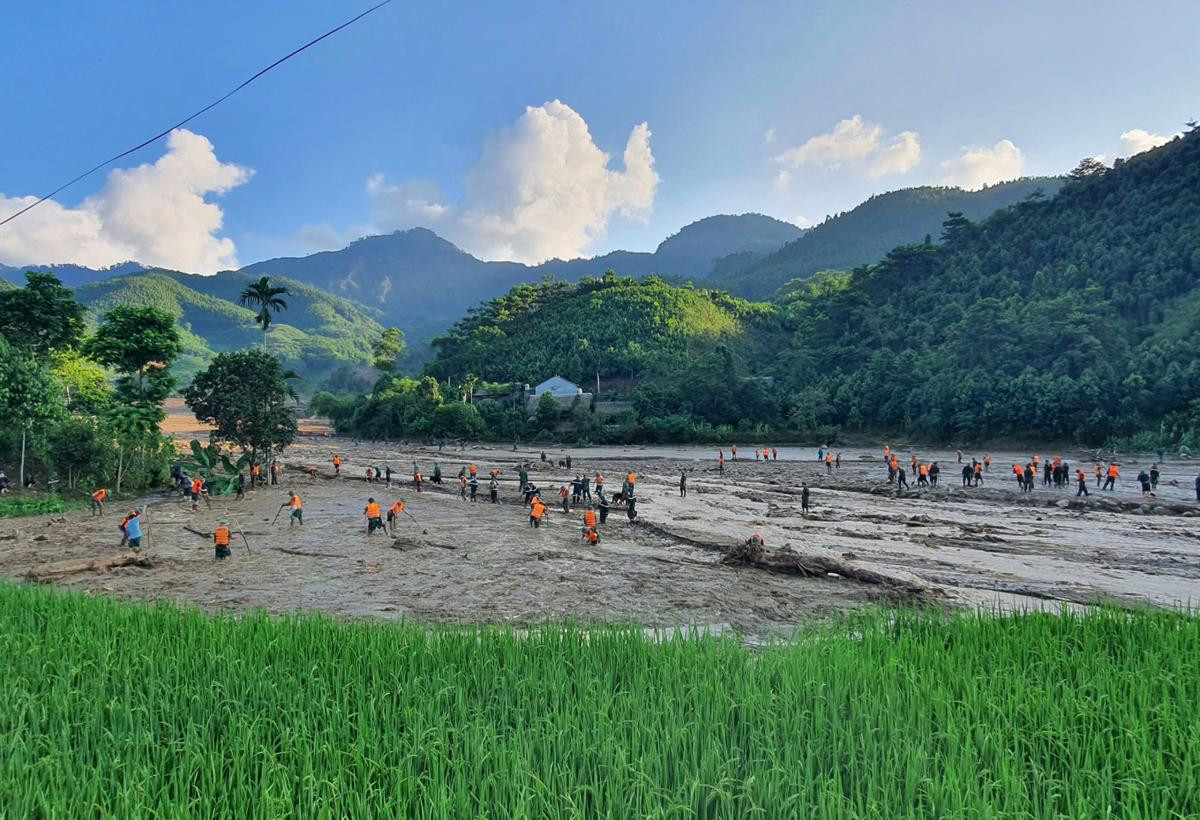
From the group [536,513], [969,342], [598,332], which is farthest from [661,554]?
[598,332]

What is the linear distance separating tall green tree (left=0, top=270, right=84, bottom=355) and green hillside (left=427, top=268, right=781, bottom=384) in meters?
52.7

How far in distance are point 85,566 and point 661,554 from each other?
14.5 m

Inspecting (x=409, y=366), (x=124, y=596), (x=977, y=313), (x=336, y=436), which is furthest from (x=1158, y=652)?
(x=409, y=366)

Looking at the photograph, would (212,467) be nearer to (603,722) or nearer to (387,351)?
(603,722)

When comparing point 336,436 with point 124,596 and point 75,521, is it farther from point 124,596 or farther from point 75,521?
point 124,596

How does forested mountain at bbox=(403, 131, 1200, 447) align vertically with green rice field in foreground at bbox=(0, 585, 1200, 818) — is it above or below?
above

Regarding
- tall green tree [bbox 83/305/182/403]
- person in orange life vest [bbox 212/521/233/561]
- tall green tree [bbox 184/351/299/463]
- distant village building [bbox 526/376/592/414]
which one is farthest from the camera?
distant village building [bbox 526/376/592/414]

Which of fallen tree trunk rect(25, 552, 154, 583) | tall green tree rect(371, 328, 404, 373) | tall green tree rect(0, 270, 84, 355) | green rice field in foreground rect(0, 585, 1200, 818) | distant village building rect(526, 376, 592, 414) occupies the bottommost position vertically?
fallen tree trunk rect(25, 552, 154, 583)

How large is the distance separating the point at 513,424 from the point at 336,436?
1424 inches

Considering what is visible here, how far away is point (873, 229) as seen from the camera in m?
168

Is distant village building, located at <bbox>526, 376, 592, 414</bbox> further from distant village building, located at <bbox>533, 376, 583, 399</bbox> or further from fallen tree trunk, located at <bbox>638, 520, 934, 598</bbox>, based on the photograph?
fallen tree trunk, located at <bbox>638, 520, 934, 598</bbox>

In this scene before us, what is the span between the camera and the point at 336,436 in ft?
281

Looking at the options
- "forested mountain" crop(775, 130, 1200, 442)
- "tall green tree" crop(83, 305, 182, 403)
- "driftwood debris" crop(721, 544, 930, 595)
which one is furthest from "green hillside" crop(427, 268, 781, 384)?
"driftwood debris" crop(721, 544, 930, 595)

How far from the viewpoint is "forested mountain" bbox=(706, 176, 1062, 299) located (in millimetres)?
155875
